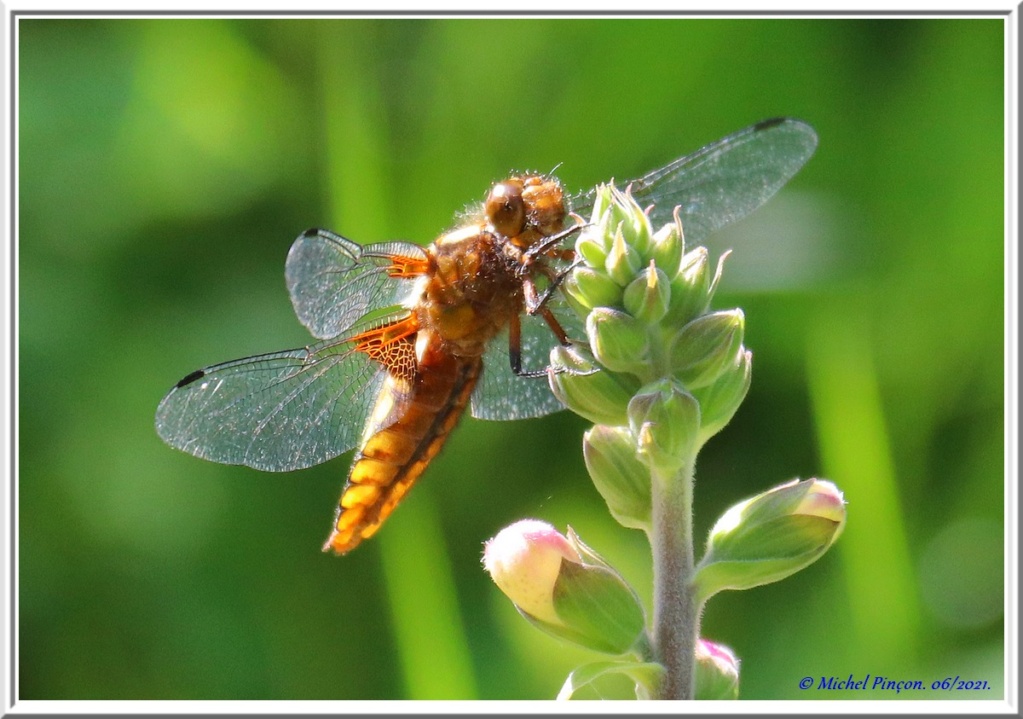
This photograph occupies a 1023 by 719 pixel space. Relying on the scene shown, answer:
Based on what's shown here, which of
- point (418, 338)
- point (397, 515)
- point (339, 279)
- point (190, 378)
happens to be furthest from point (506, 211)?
point (397, 515)

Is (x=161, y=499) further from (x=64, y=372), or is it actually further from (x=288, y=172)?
(x=288, y=172)

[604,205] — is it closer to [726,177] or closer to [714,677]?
[714,677]

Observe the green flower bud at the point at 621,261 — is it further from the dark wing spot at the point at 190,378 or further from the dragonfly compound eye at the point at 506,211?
the dark wing spot at the point at 190,378

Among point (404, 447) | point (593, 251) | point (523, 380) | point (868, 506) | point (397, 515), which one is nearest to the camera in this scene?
point (593, 251)

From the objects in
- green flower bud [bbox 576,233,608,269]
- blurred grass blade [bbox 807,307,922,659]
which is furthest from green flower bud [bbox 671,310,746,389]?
blurred grass blade [bbox 807,307,922,659]

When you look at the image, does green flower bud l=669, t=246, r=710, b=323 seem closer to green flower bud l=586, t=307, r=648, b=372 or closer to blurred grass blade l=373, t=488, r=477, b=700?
green flower bud l=586, t=307, r=648, b=372

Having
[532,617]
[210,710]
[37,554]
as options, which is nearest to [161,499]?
[37,554]
